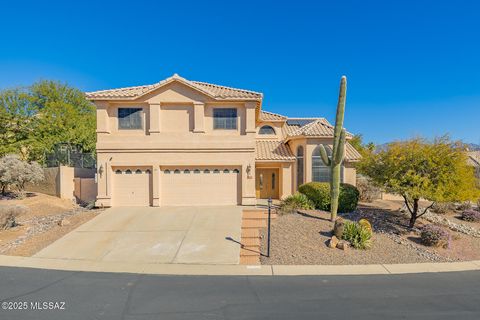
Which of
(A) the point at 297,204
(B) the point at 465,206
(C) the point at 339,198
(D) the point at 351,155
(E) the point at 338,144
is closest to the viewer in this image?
(E) the point at 338,144

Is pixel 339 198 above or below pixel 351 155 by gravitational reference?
below

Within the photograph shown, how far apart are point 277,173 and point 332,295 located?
13769mm

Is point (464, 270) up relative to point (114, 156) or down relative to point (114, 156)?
down

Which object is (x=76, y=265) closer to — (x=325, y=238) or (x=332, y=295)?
(x=332, y=295)

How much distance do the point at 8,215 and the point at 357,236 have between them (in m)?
16.2

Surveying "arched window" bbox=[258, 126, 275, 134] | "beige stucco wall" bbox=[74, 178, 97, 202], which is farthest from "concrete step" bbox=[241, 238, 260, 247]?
"beige stucco wall" bbox=[74, 178, 97, 202]

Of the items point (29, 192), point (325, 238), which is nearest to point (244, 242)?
→ point (325, 238)

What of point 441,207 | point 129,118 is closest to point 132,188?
point 129,118

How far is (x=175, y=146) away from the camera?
16547 mm

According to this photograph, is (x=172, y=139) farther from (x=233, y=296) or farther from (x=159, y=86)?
(x=233, y=296)

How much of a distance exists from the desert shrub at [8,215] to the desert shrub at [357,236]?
15498 millimetres

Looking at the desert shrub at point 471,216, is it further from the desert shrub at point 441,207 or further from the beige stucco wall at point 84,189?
the beige stucco wall at point 84,189

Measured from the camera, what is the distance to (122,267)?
8688 mm

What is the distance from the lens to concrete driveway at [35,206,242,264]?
9594mm
